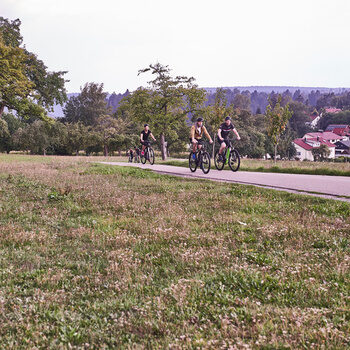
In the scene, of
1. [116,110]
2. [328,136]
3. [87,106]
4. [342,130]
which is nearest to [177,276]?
[116,110]

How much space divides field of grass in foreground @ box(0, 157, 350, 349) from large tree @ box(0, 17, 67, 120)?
1802cm

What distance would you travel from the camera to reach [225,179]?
13.4 meters

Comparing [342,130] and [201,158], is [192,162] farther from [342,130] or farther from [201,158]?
[342,130]

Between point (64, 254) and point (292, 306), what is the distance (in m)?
3.68

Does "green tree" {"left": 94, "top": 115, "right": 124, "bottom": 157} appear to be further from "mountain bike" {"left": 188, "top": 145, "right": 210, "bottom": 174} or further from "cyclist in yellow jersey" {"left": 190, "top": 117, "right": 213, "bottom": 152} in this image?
"cyclist in yellow jersey" {"left": 190, "top": 117, "right": 213, "bottom": 152}

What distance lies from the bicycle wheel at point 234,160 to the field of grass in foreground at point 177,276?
27.5ft

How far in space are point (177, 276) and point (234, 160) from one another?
13083mm

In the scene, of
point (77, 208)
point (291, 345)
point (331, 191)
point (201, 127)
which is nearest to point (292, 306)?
point (291, 345)

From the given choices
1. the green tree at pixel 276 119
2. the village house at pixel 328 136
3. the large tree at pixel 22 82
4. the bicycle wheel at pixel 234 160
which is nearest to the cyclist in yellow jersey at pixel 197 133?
the bicycle wheel at pixel 234 160

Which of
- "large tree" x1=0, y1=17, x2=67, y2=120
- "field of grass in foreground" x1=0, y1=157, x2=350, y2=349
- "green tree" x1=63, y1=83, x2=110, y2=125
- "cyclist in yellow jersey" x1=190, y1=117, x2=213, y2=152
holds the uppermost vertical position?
"green tree" x1=63, y1=83, x2=110, y2=125

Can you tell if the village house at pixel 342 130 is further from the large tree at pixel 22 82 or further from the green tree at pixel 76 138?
the large tree at pixel 22 82

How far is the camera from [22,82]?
75.9 feet

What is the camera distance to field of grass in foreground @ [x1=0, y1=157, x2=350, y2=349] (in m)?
3.17

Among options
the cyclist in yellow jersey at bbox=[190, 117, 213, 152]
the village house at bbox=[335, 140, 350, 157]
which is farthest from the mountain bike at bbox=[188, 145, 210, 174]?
the village house at bbox=[335, 140, 350, 157]
